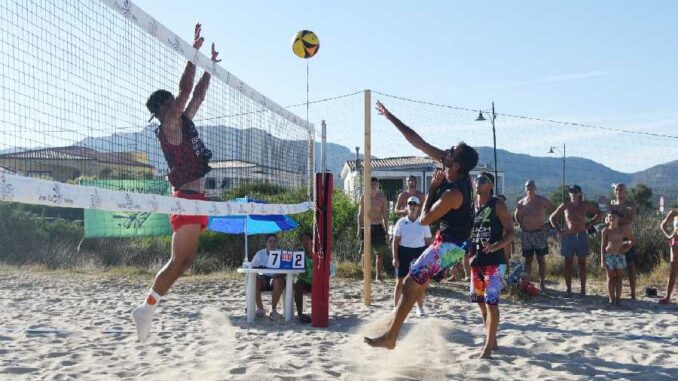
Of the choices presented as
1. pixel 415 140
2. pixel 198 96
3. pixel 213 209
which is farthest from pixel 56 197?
pixel 415 140

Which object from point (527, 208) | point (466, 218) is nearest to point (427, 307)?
point (527, 208)

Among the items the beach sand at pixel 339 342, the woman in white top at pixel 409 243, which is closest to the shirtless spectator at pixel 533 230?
the beach sand at pixel 339 342

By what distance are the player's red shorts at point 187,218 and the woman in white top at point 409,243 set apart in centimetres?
322

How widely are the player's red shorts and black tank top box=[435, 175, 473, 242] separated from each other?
1.78 meters

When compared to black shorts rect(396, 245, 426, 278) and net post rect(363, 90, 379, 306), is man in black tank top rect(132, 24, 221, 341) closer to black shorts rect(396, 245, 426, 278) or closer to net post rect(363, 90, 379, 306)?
black shorts rect(396, 245, 426, 278)

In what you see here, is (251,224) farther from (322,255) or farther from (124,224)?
(124,224)

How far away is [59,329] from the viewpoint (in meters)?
7.50

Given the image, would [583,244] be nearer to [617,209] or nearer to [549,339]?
[617,209]

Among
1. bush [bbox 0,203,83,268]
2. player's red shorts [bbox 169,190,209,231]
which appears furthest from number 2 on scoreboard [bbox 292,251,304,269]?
bush [bbox 0,203,83,268]

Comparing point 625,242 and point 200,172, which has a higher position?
point 200,172

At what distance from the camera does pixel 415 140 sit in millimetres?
5414

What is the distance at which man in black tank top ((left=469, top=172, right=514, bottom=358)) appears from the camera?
5.82 m

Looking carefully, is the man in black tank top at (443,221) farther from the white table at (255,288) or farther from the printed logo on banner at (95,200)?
the white table at (255,288)

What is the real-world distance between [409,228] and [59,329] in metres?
3.99
